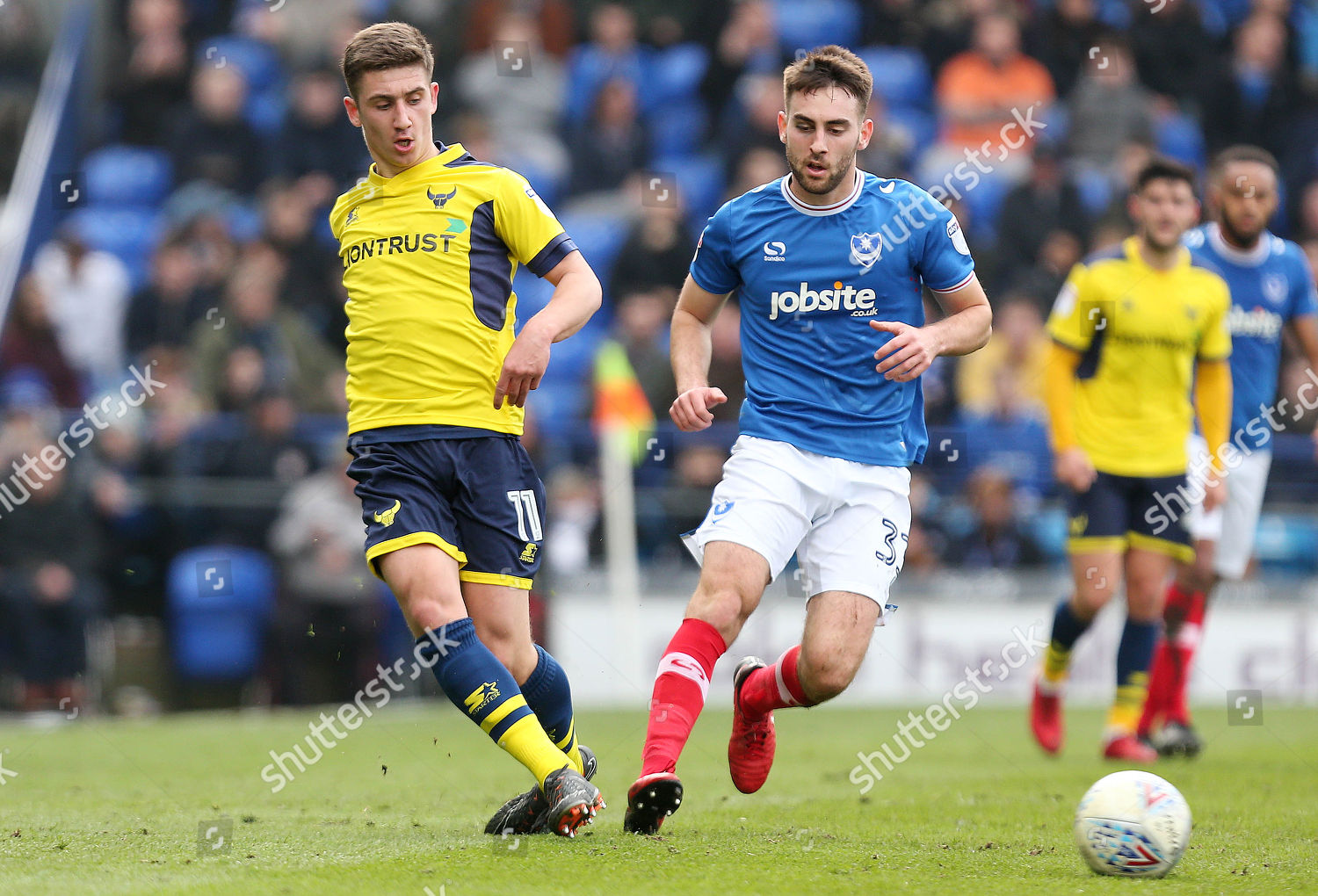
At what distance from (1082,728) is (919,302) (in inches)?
232

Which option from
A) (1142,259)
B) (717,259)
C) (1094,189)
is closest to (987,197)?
(1094,189)

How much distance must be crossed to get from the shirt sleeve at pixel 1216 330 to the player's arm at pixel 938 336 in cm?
320

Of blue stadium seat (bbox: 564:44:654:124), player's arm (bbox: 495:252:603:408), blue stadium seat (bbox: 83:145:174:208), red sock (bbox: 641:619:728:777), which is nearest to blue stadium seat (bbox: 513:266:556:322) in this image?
blue stadium seat (bbox: 564:44:654:124)

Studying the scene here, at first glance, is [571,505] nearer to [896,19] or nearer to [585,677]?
[585,677]

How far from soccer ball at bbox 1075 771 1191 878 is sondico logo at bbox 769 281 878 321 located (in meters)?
1.75

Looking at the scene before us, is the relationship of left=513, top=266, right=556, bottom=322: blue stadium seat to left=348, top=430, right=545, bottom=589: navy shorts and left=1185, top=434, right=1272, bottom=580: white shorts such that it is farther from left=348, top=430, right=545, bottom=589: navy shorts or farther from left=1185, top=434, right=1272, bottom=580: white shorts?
left=348, top=430, right=545, bottom=589: navy shorts

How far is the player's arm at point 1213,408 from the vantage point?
8.39 meters

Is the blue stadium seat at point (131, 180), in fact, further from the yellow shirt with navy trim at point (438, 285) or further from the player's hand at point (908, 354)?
the player's hand at point (908, 354)

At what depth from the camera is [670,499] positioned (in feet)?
41.6

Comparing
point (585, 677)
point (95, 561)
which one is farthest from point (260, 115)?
point (585, 677)

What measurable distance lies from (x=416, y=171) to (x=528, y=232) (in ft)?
1.36

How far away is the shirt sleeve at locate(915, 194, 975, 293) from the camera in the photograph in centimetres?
544

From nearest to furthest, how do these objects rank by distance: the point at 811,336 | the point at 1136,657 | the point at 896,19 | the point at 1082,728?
the point at 811,336
the point at 1136,657
the point at 1082,728
the point at 896,19

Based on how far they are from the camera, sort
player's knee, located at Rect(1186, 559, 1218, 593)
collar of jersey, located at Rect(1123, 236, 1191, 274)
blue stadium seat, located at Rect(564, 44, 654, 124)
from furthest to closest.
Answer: blue stadium seat, located at Rect(564, 44, 654, 124), player's knee, located at Rect(1186, 559, 1218, 593), collar of jersey, located at Rect(1123, 236, 1191, 274)
